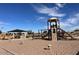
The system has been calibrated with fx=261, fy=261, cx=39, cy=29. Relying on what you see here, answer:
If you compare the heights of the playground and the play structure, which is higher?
the play structure

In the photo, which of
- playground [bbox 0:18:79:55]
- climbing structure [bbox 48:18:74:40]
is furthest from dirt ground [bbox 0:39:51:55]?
climbing structure [bbox 48:18:74:40]

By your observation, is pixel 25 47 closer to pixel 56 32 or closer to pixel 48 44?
pixel 48 44

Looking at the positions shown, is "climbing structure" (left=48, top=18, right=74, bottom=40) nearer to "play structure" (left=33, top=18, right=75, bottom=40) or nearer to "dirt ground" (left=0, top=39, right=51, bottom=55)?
"play structure" (left=33, top=18, right=75, bottom=40)

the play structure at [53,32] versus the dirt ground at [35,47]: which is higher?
the play structure at [53,32]

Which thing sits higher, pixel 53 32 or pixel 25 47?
pixel 53 32

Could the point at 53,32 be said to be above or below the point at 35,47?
above

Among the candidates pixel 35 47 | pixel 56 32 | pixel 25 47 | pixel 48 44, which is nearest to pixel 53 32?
pixel 56 32

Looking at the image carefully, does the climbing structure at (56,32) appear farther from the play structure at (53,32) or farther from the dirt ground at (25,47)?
the dirt ground at (25,47)

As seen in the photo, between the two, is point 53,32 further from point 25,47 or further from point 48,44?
point 25,47

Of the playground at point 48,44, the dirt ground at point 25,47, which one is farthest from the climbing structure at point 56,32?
the dirt ground at point 25,47

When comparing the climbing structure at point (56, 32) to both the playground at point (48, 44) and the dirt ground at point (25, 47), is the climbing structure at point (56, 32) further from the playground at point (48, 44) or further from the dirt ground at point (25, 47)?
the dirt ground at point (25, 47)

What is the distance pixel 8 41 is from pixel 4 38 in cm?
8

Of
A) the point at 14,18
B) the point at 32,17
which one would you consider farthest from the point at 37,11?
the point at 14,18

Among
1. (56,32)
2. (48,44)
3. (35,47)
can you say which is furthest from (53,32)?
(35,47)
